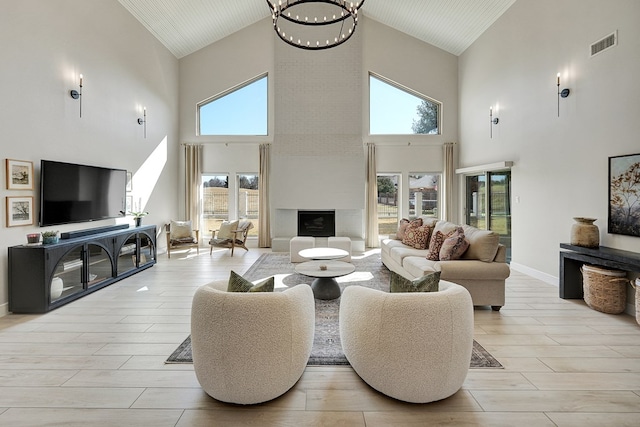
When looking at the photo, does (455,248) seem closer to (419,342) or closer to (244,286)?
(419,342)

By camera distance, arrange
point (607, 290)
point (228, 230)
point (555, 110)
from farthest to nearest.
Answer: point (228, 230)
point (555, 110)
point (607, 290)

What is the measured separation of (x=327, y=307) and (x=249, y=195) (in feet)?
18.3

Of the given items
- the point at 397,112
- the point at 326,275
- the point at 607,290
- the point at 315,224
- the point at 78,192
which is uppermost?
the point at 397,112

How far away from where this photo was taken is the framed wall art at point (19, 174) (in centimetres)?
384

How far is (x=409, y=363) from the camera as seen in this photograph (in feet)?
6.79

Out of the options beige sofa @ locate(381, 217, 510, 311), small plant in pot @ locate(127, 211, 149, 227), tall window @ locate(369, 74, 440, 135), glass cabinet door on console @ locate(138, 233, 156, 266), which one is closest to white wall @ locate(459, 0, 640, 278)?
beige sofa @ locate(381, 217, 510, 311)

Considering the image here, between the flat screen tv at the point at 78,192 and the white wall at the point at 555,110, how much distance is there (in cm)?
691

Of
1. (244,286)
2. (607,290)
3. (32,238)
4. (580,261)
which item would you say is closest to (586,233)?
(580,261)

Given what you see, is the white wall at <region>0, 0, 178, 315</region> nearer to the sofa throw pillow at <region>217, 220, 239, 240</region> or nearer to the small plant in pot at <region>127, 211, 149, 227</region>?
the small plant in pot at <region>127, 211, 149, 227</region>

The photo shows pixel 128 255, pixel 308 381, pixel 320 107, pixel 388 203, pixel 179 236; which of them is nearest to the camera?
pixel 308 381

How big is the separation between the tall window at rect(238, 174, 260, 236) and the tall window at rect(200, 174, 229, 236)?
373 millimetres

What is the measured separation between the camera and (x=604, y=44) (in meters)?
4.16

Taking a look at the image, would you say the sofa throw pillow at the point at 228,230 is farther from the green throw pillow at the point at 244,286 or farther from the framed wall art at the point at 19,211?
the green throw pillow at the point at 244,286

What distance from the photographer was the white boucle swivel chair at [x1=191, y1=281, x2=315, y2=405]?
2.01 metres
